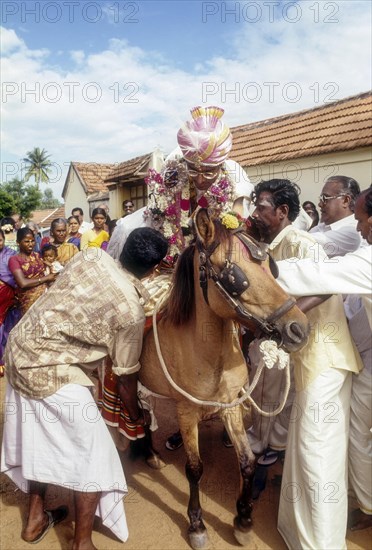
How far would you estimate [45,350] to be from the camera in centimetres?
258

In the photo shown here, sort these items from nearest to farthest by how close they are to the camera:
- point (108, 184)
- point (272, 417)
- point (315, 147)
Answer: point (272, 417) < point (315, 147) < point (108, 184)

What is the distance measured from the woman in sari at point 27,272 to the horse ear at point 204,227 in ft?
14.3

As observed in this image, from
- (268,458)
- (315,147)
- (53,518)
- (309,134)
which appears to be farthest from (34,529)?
(309,134)

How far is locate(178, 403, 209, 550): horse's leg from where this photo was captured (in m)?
2.86

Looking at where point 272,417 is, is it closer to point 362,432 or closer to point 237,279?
point 362,432

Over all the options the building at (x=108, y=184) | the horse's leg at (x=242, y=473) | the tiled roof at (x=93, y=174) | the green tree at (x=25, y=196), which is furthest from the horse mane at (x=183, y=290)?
the green tree at (x=25, y=196)

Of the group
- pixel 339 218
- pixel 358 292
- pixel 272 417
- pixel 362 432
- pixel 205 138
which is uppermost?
pixel 205 138

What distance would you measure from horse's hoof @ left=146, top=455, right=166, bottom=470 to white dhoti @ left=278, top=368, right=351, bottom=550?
148 cm

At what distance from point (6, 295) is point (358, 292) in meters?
5.29

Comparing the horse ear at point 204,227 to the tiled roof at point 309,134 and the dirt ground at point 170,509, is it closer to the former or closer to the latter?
the dirt ground at point 170,509

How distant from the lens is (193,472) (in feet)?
9.76

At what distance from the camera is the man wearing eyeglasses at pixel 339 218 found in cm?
383

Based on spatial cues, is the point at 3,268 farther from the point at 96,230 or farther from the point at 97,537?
the point at 97,537

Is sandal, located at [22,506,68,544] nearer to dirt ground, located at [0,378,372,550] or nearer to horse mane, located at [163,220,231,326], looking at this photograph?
dirt ground, located at [0,378,372,550]
